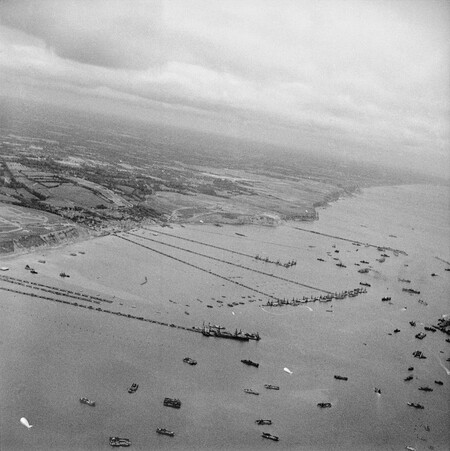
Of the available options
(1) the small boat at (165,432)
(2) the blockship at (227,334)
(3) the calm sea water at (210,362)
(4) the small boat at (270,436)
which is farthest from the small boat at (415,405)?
(1) the small boat at (165,432)

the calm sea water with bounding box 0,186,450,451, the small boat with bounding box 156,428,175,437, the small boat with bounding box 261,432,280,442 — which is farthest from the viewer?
the small boat with bounding box 261,432,280,442

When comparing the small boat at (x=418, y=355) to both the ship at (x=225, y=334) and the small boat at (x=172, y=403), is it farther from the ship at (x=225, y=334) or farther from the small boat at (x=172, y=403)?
the small boat at (x=172, y=403)

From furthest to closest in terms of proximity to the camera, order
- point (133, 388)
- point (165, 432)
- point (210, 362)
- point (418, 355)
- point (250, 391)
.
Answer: point (418, 355) < point (210, 362) < point (250, 391) < point (133, 388) < point (165, 432)

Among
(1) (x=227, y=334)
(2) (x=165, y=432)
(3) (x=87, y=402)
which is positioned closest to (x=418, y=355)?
(1) (x=227, y=334)

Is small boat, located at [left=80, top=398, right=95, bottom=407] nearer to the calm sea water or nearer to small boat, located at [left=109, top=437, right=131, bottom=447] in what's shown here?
the calm sea water

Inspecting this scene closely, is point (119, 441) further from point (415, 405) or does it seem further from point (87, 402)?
point (415, 405)

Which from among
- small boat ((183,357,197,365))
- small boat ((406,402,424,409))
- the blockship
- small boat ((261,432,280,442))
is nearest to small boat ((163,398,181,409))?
small boat ((183,357,197,365))
